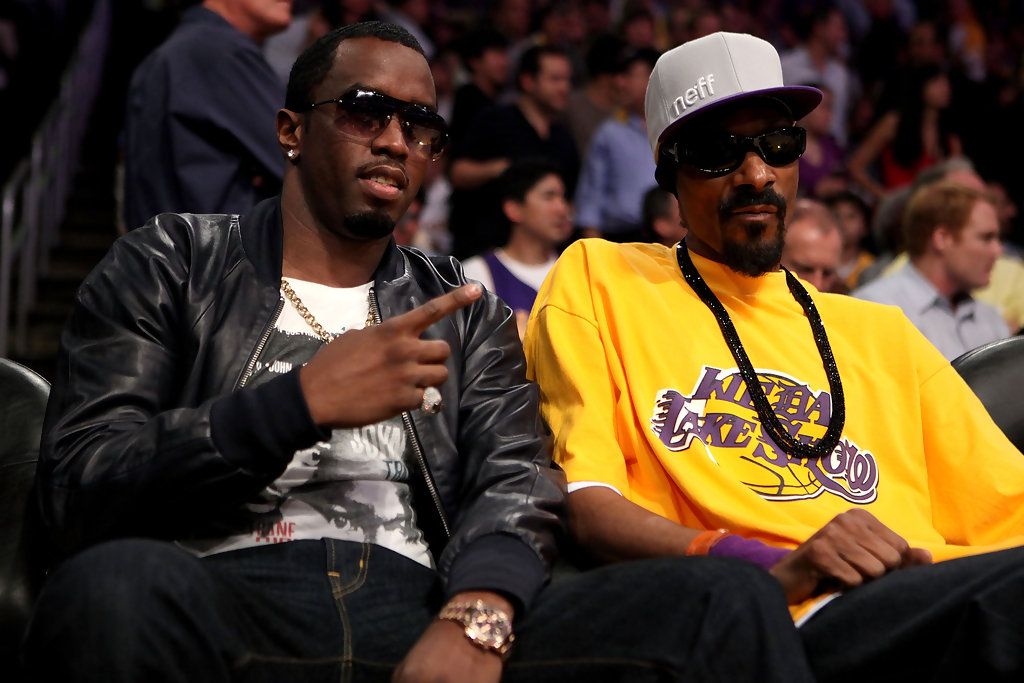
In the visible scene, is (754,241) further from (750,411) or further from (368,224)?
(368,224)

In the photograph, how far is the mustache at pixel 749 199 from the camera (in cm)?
282

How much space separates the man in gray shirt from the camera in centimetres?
516

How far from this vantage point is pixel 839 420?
8.75 ft

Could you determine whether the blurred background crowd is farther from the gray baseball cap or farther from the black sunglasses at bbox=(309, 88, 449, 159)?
the gray baseball cap

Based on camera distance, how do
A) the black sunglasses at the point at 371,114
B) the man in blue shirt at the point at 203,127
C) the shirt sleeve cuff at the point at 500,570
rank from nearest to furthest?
1. the shirt sleeve cuff at the point at 500,570
2. the black sunglasses at the point at 371,114
3. the man in blue shirt at the point at 203,127

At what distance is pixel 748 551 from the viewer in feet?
7.62

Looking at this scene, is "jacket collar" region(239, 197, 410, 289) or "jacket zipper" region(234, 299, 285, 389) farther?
"jacket collar" region(239, 197, 410, 289)

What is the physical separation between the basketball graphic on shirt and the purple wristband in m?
0.21

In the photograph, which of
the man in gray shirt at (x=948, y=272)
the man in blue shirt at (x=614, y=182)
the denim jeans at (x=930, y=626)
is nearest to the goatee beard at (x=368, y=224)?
the denim jeans at (x=930, y=626)

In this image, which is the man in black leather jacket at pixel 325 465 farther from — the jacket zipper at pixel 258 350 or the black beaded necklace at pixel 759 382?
the black beaded necklace at pixel 759 382

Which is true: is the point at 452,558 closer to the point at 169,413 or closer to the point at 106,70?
the point at 169,413

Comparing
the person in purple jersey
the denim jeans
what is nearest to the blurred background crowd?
the person in purple jersey

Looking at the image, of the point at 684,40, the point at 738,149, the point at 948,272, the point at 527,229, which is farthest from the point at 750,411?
the point at 684,40

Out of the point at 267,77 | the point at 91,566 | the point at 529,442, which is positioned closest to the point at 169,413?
the point at 91,566
